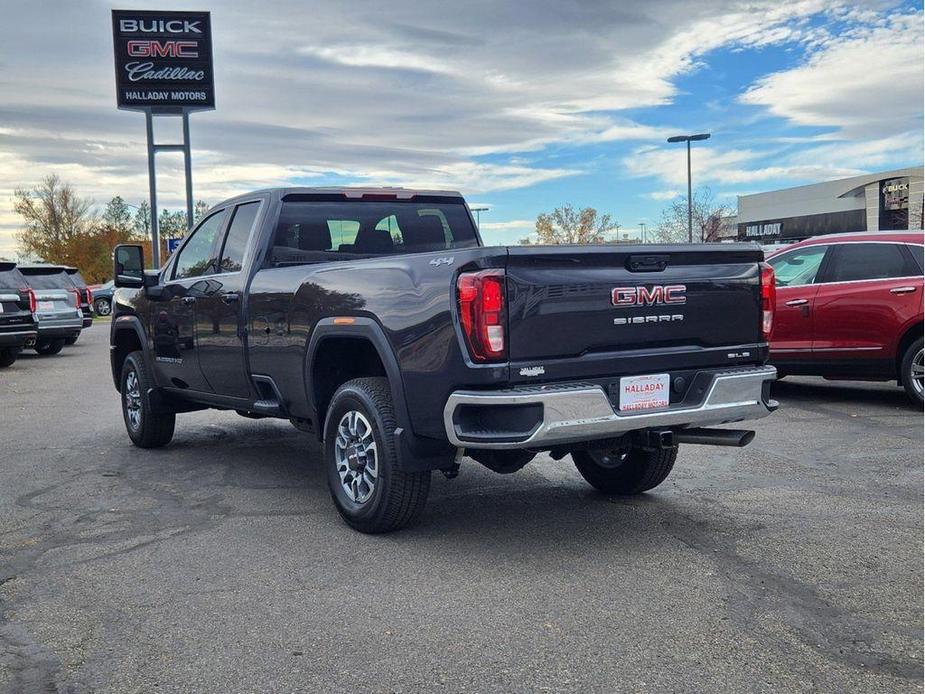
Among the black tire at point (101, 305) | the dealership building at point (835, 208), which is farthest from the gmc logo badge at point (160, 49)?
the dealership building at point (835, 208)

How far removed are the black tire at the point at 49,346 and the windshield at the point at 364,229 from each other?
559 inches

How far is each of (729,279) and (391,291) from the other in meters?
1.80

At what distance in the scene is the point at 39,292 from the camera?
59.0ft

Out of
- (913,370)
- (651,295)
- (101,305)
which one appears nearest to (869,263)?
(913,370)

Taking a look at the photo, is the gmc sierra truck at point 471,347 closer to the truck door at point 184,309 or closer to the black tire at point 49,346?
the truck door at point 184,309

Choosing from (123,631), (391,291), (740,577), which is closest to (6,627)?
(123,631)

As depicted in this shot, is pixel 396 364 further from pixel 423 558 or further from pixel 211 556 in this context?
pixel 211 556

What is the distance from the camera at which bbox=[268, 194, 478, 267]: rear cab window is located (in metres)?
6.36

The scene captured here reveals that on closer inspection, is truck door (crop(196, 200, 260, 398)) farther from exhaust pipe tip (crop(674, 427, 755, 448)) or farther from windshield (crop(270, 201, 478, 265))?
exhaust pipe tip (crop(674, 427, 755, 448))

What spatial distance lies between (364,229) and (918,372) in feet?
19.1

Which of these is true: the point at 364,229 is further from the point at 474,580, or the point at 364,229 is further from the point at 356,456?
the point at 474,580

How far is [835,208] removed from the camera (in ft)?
185

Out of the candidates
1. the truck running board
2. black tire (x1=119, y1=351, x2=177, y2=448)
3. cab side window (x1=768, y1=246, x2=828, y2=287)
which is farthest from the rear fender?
cab side window (x1=768, y1=246, x2=828, y2=287)

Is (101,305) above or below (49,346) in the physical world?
above
